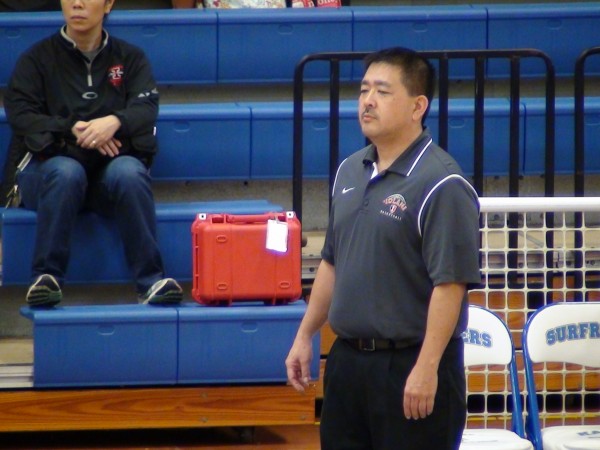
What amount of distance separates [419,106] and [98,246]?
85.9 inches

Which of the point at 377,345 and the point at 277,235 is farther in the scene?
the point at 277,235

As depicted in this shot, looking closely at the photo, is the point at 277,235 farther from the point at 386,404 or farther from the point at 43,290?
the point at 386,404

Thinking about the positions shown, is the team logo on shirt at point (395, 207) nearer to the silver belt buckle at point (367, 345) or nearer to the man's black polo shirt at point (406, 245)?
the man's black polo shirt at point (406, 245)

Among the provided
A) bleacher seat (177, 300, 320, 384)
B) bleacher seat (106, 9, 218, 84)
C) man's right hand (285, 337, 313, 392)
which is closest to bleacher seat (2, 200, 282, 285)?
bleacher seat (177, 300, 320, 384)

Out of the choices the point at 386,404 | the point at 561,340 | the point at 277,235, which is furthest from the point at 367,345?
the point at 277,235

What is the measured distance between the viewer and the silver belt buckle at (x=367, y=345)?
3.01 meters

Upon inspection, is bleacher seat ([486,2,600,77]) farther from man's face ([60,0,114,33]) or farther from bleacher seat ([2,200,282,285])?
man's face ([60,0,114,33])

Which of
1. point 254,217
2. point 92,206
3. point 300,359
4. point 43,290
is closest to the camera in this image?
point 300,359

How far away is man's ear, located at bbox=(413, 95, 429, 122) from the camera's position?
10.1ft

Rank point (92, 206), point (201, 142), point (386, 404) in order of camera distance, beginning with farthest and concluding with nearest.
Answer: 1. point (201, 142)
2. point (92, 206)
3. point (386, 404)

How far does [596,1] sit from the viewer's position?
687 cm

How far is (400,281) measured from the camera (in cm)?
298

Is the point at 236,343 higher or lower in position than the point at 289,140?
lower

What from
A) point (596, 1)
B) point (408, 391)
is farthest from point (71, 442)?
point (596, 1)
